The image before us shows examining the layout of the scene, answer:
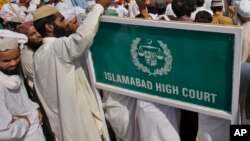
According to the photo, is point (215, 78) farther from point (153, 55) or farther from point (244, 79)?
point (153, 55)

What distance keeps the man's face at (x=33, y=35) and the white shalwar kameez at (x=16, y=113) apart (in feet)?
1.49

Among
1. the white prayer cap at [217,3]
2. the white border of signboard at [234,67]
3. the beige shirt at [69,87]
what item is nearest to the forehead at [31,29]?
the beige shirt at [69,87]

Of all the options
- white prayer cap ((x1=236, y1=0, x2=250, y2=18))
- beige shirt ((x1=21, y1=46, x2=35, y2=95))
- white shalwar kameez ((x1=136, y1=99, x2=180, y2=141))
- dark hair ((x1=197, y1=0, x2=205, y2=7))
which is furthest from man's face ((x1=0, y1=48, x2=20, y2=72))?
dark hair ((x1=197, y1=0, x2=205, y2=7))

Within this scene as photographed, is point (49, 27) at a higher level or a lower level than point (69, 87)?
higher

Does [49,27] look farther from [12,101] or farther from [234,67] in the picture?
[234,67]

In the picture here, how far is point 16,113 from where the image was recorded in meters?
2.78

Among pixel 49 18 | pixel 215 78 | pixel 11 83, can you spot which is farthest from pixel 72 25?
pixel 215 78

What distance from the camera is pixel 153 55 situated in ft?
8.32

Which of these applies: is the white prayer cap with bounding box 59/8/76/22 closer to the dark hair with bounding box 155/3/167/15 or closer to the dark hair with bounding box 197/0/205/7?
the dark hair with bounding box 155/3/167/15

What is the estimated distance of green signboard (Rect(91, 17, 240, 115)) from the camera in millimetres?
2258

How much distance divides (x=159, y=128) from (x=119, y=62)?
599mm

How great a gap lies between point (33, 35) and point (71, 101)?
685 mm

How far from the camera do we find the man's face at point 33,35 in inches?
122

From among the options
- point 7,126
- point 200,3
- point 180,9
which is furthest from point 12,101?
point 200,3
